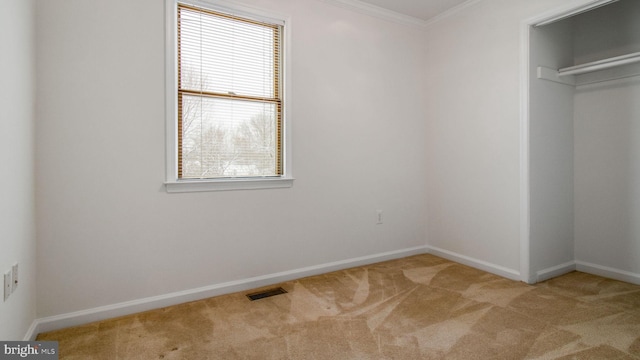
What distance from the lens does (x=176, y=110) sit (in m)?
2.67

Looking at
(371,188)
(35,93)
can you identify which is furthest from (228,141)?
(371,188)

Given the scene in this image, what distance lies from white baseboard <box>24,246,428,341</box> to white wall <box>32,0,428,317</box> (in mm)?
51

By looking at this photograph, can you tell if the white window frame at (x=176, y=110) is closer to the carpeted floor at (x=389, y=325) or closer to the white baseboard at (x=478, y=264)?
the carpeted floor at (x=389, y=325)

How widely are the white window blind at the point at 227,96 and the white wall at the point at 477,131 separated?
1.91 m

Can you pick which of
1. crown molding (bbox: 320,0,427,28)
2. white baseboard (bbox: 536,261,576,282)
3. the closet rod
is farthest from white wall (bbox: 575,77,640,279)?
crown molding (bbox: 320,0,427,28)

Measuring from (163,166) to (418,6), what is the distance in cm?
301

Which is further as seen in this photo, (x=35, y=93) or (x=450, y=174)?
(x=450, y=174)

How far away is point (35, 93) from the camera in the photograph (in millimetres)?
2193

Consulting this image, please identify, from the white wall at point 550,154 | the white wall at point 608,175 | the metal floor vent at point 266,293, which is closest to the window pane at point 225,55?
the metal floor vent at point 266,293

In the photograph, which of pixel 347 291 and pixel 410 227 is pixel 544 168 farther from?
pixel 347 291

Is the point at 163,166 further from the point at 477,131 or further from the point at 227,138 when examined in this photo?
the point at 477,131

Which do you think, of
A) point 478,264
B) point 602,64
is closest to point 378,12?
point 602,64

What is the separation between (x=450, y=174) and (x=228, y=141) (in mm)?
2440

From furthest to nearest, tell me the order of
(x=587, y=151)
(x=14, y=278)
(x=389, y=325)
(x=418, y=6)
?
(x=418, y=6) < (x=587, y=151) < (x=389, y=325) < (x=14, y=278)
